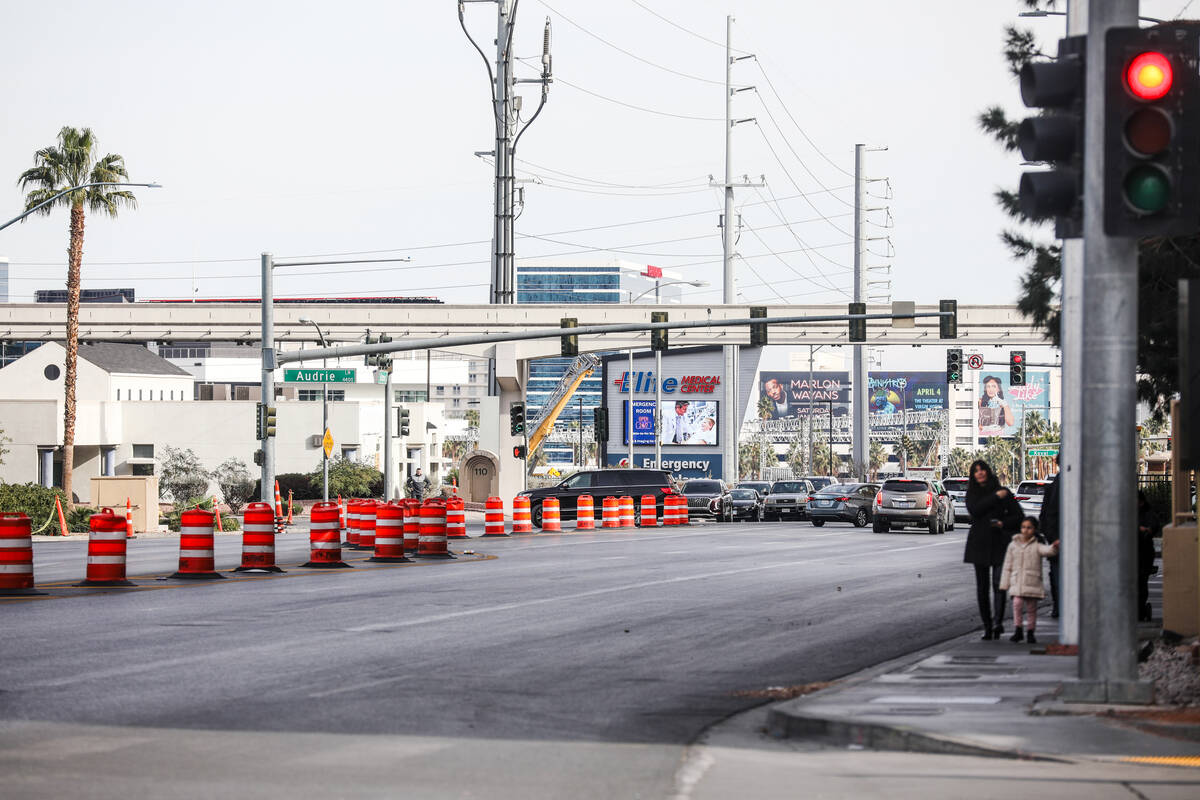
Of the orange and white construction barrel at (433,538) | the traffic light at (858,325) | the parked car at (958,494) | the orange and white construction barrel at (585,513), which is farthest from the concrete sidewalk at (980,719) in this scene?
the parked car at (958,494)

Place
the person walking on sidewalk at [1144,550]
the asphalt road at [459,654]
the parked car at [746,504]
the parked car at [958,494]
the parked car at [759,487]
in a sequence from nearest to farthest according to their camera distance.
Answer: the asphalt road at [459,654], the person walking on sidewalk at [1144,550], the parked car at [958,494], the parked car at [746,504], the parked car at [759,487]

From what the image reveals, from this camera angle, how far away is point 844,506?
54.1 meters

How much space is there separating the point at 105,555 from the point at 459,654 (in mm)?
9579

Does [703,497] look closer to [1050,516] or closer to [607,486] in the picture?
[607,486]

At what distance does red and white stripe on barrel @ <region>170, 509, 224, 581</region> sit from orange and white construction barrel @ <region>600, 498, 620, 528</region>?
27.2 m

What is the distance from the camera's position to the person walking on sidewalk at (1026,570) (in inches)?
592

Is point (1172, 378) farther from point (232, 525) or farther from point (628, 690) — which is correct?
point (232, 525)

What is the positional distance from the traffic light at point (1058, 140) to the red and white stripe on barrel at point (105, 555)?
15.5m

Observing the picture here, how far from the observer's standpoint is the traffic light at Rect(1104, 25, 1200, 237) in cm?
954

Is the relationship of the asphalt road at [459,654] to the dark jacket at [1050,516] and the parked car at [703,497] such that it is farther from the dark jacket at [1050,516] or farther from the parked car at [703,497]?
the parked car at [703,497]

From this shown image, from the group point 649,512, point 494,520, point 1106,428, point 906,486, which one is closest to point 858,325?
point 906,486

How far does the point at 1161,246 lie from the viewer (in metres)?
17.2

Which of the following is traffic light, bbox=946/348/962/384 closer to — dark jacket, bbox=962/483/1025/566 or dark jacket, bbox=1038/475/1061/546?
dark jacket, bbox=1038/475/1061/546

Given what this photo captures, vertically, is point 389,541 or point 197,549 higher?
point 197,549
